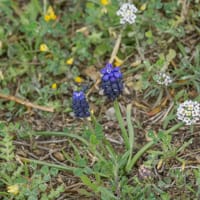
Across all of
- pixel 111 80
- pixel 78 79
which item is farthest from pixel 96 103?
pixel 111 80

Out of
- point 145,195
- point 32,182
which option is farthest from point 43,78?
point 145,195

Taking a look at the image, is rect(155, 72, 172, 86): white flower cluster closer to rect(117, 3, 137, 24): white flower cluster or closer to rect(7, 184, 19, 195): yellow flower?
rect(117, 3, 137, 24): white flower cluster

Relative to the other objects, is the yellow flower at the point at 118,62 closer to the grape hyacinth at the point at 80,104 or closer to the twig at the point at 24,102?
the twig at the point at 24,102

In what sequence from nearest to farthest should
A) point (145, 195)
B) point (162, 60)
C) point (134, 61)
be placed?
point (145, 195)
point (162, 60)
point (134, 61)

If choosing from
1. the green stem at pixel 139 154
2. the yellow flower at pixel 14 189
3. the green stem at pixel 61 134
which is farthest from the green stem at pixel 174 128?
the yellow flower at pixel 14 189

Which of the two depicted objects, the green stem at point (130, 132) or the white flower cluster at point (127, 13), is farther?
the white flower cluster at point (127, 13)

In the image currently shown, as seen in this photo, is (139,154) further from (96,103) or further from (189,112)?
(96,103)

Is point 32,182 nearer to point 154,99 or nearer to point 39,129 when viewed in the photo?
point 39,129

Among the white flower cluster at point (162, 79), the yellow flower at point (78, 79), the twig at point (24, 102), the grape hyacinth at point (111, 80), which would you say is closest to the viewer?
the grape hyacinth at point (111, 80)
